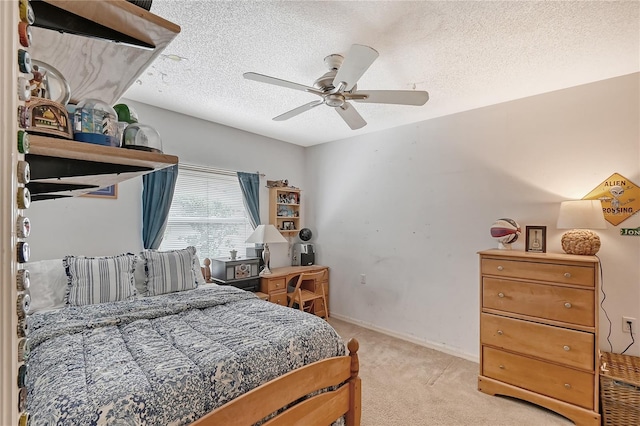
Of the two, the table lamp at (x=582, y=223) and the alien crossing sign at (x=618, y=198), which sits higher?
the alien crossing sign at (x=618, y=198)

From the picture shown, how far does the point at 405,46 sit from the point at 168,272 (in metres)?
2.57

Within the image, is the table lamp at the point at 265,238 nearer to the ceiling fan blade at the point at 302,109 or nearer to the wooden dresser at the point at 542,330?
the ceiling fan blade at the point at 302,109

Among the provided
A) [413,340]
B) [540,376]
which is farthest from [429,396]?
[413,340]

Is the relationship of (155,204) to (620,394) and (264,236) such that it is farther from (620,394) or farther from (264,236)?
(620,394)

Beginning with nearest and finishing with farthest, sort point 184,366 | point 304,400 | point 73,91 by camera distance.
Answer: point 73,91
point 184,366
point 304,400

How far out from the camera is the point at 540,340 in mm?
2320

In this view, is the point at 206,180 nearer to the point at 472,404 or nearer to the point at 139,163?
the point at 139,163

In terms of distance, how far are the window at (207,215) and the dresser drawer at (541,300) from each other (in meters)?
2.85

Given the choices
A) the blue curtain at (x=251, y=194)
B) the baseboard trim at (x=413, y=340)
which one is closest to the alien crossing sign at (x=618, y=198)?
the baseboard trim at (x=413, y=340)

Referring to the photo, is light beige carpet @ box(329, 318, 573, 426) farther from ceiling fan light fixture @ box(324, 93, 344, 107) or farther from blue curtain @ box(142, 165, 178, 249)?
blue curtain @ box(142, 165, 178, 249)

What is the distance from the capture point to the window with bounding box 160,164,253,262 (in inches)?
133

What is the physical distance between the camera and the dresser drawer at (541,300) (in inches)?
85.0

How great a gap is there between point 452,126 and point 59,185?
337 centimetres

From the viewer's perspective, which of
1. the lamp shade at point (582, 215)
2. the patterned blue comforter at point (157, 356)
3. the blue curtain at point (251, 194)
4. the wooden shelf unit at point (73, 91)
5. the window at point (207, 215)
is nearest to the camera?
the wooden shelf unit at point (73, 91)
